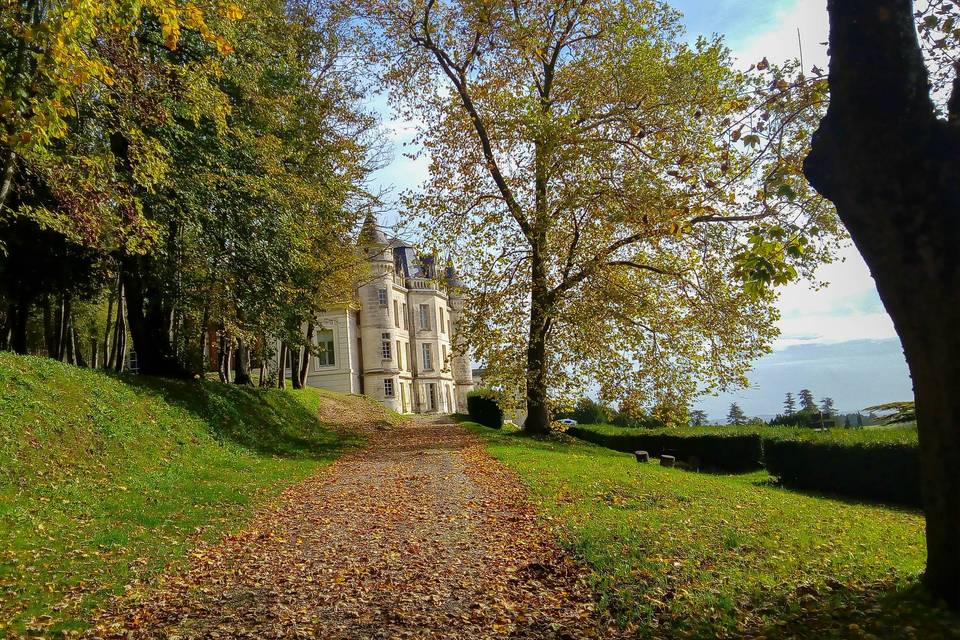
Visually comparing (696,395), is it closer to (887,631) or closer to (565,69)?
(565,69)

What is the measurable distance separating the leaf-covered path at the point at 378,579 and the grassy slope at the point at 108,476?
0.57 meters

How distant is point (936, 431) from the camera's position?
4469mm

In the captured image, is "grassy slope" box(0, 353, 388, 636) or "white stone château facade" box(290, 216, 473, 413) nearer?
"grassy slope" box(0, 353, 388, 636)

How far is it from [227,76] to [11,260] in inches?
302

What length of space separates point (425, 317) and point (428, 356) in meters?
3.07

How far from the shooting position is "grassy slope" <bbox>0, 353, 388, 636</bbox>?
6.25 m

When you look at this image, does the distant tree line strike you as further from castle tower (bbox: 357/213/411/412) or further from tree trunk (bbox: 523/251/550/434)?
castle tower (bbox: 357/213/411/412)

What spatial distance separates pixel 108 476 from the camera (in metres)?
10.8

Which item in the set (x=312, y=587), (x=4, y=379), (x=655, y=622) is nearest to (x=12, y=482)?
(x=4, y=379)

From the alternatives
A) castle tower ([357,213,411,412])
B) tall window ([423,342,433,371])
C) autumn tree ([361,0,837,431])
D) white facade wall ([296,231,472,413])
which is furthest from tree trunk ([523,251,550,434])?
tall window ([423,342,433,371])

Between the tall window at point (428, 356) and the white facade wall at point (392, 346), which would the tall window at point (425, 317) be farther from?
the tall window at point (428, 356)

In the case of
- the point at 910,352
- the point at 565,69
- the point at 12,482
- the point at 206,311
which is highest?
the point at 565,69

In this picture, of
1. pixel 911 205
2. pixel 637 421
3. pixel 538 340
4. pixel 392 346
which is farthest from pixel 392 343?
pixel 911 205

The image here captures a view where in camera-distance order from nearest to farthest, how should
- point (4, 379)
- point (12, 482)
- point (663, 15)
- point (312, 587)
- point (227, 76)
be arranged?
1. point (312, 587)
2. point (12, 482)
3. point (4, 379)
4. point (227, 76)
5. point (663, 15)
